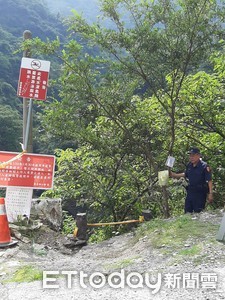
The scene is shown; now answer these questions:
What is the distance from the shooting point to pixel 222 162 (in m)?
7.80

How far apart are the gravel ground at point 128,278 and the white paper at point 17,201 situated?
57.2 inches

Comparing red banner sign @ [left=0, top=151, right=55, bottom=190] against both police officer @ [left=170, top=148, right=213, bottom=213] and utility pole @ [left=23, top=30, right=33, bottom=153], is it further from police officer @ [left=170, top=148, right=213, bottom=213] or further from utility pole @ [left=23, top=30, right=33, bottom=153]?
police officer @ [left=170, top=148, right=213, bottom=213]

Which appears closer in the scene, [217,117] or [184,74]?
[184,74]

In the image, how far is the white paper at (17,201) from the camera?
6410mm

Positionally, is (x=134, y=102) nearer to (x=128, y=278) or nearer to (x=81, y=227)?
(x=81, y=227)

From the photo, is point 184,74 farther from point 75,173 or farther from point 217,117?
point 75,173

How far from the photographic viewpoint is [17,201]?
6.43m

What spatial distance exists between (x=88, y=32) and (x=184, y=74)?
6.25 ft

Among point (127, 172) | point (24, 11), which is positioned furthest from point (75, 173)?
point (24, 11)

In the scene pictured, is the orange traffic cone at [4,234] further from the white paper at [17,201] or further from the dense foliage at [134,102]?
the dense foliage at [134,102]

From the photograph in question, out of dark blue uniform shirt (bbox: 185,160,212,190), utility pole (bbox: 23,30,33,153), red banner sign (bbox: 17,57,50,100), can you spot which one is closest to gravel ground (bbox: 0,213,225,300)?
dark blue uniform shirt (bbox: 185,160,212,190)

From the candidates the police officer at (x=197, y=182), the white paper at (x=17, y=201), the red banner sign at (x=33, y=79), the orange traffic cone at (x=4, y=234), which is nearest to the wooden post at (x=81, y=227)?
the white paper at (x=17, y=201)

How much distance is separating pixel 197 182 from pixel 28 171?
293 centimetres

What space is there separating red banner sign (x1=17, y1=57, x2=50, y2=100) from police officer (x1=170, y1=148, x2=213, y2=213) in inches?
115
